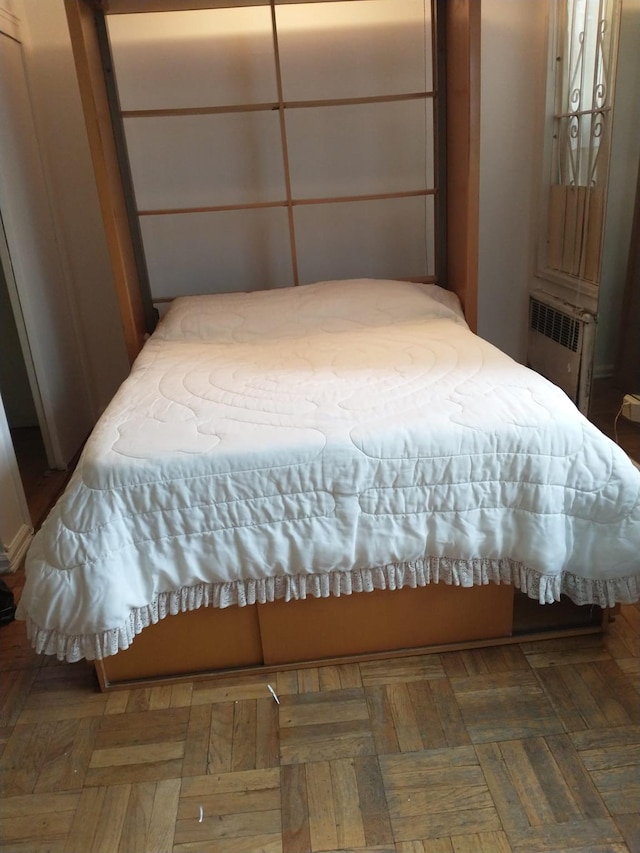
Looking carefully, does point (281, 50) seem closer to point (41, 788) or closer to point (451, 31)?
point (451, 31)

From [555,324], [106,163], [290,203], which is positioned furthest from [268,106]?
[555,324]

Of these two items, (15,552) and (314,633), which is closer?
(314,633)

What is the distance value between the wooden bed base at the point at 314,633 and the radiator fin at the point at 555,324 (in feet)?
4.56

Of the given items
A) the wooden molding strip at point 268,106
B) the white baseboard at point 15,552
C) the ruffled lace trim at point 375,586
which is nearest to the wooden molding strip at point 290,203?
the wooden molding strip at point 268,106

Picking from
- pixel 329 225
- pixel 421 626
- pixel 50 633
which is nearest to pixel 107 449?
pixel 50 633

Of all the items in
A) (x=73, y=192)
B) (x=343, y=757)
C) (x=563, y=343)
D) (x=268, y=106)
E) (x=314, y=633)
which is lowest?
(x=343, y=757)

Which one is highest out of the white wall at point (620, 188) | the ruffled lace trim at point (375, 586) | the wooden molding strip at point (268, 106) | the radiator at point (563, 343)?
the wooden molding strip at point (268, 106)

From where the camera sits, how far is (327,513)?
1.43 meters

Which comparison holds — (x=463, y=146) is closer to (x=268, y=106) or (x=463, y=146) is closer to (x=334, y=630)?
(x=268, y=106)

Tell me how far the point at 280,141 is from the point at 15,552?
189 cm

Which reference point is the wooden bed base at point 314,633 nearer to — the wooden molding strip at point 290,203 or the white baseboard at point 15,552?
the white baseboard at point 15,552

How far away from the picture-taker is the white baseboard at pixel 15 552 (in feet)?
6.82

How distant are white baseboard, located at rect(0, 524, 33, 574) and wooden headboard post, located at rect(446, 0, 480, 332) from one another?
175cm

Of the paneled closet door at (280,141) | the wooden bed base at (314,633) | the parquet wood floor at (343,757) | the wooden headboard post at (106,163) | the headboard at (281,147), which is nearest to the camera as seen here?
the parquet wood floor at (343,757)
